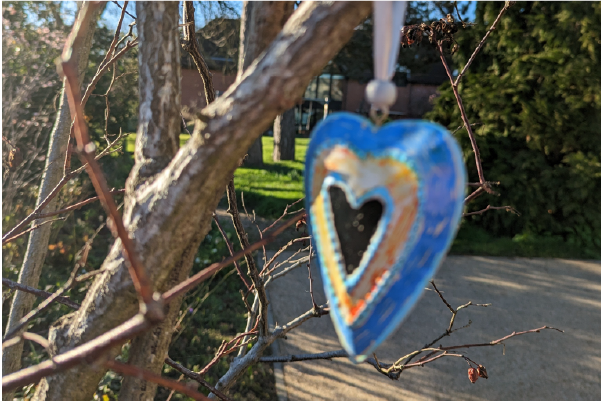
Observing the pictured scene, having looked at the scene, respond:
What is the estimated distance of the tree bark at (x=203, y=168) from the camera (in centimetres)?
70

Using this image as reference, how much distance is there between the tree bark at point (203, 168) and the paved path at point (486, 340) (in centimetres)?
238

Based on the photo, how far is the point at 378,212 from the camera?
0.76 m

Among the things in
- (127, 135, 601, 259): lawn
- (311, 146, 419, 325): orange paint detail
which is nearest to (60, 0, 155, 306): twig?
(311, 146, 419, 325): orange paint detail

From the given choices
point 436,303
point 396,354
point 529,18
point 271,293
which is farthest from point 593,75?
point 271,293

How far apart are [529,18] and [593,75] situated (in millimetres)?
983

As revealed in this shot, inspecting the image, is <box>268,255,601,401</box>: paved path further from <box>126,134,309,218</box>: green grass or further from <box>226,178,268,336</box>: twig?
<box>226,178,268,336</box>: twig

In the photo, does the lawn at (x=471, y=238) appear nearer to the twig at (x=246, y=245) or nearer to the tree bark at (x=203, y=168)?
the twig at (x=246, y=245)

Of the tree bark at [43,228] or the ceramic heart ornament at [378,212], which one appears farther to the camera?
the tree bark at [43,228]

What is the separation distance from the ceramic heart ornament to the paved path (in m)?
2.49

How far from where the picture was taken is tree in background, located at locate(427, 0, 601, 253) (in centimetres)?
518

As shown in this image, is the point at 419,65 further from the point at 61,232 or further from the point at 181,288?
the point at 181,288

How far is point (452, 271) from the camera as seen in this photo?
16.7ft

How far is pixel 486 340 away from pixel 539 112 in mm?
3058

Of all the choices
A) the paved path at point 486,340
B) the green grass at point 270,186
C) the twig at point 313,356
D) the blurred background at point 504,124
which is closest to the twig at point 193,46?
the twig at point 313,356
